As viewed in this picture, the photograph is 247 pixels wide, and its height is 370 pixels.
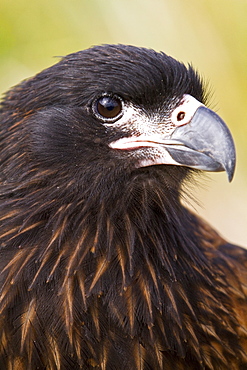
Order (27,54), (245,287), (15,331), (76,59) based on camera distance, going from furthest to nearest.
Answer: (27,54) < (245,287) < (76,59) < (15,331)

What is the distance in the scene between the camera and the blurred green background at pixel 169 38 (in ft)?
22.8

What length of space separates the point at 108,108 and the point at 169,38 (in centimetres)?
404

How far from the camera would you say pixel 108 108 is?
3199 millimetres

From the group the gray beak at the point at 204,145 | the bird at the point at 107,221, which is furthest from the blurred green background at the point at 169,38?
the gray beak at the point at 204,145

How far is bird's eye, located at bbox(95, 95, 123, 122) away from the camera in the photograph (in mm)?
3199

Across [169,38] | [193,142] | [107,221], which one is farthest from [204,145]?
[169,38]

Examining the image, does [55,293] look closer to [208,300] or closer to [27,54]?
[208,300]

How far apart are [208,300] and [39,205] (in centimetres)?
91

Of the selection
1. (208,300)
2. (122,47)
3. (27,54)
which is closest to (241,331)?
(208,300)

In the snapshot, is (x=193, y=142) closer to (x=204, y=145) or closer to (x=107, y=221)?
(x=204, y=145)

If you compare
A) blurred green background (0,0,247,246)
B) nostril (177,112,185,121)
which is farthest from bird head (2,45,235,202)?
blurred green background (0,0,247,246)

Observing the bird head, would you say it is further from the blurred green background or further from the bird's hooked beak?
the blurred green background

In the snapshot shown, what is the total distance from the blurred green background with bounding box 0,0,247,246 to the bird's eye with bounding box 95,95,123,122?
3.81 meters

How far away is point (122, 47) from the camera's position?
3391 millimetres
